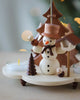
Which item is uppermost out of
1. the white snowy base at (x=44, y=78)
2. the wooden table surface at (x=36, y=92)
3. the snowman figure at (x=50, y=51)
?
the snowman figure at (x=50, y=51)

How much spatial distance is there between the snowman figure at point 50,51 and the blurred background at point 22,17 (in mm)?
1051

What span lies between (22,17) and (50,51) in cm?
116

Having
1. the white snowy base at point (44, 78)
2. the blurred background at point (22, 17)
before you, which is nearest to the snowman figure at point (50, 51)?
the white snowy base at point (44, 78)

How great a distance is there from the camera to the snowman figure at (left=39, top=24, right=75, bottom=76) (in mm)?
876

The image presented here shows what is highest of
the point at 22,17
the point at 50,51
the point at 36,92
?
the point at 22,17

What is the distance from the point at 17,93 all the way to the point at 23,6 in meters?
1.26

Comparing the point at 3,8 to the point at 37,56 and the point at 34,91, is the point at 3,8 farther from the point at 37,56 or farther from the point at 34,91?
the point at 34,91

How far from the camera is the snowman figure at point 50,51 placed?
0.88m

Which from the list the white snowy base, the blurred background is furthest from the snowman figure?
the blurred background

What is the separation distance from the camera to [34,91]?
0.89 meters

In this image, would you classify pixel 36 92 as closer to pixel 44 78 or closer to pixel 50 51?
pixel 44 78

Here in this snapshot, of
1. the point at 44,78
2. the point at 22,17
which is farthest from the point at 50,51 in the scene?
the point at 22,17

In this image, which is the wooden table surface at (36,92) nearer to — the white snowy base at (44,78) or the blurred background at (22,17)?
the white snowy base at (44,78)

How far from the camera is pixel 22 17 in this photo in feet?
6.50
